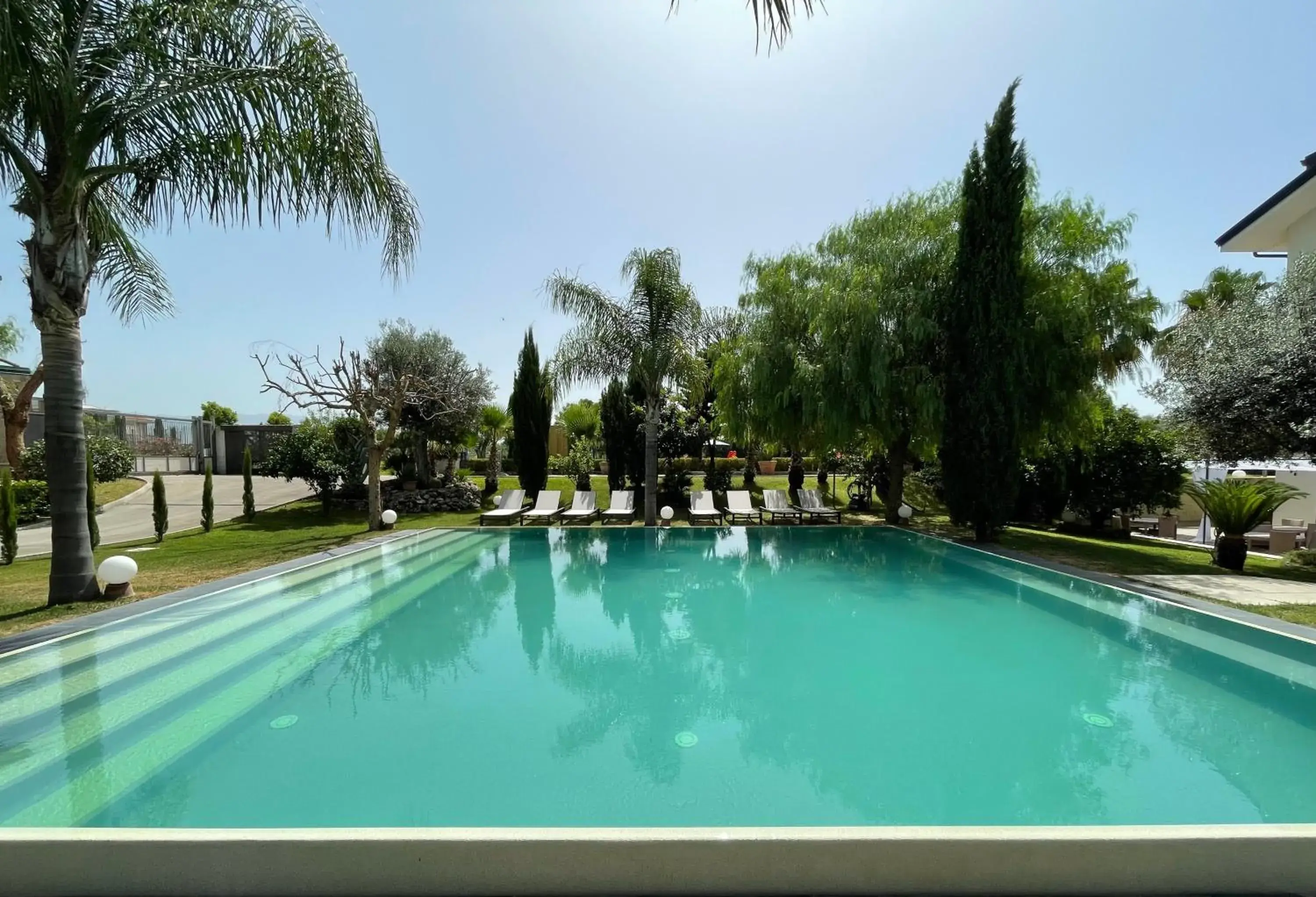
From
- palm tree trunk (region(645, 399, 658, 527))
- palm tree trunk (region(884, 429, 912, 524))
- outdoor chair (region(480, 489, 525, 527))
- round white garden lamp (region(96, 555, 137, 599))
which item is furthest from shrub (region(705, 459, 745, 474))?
round white garden lamp (region(96, 555, 137, 599))

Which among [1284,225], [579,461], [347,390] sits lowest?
[579,461]

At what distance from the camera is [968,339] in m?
12.2

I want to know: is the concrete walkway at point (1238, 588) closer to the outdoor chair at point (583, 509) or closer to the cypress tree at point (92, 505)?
the outdoor chair at point (583, 509)

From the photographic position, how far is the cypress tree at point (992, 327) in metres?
11.9

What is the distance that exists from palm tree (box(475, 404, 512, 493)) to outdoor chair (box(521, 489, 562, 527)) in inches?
158

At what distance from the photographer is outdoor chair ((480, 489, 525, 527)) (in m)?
15.3

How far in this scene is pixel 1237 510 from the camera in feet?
32.8

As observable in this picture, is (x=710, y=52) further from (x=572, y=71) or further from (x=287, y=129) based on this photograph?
(x=572, y=71)

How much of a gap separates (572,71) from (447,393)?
1064cm

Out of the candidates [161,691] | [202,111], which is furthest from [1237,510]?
[202,111]

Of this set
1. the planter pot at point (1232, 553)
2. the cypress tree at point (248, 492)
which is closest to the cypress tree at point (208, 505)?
the cypress tree at point (248, 492)

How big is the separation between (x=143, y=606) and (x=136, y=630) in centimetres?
82

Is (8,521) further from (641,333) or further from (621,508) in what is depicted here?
(641,333)

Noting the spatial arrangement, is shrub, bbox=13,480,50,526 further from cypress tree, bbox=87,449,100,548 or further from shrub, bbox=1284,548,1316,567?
shrub, bbox=1284,548,1316,567
